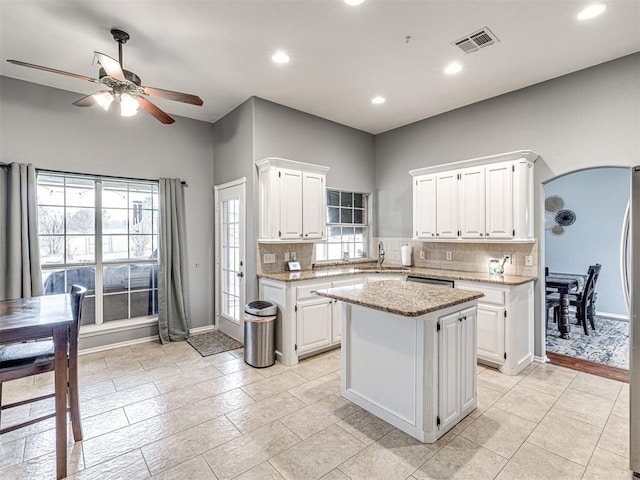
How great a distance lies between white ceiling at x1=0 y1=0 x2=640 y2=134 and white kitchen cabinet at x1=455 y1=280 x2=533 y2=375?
2342 mm

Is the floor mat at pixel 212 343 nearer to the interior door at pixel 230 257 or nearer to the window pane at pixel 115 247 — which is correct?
the interior door at pixel 230 257

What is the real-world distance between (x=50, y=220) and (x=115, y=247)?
74 cm

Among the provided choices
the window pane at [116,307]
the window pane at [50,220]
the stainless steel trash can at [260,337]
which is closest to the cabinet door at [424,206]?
the stainless steel trash can at [260,337]

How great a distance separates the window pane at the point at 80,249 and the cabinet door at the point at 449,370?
418 cm

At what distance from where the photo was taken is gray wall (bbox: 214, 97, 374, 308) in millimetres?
4125

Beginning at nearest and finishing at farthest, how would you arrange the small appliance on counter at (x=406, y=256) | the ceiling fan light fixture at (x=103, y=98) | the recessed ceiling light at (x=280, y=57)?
the ceiling fan light fixture at (x=103, y=98), the recessed ceiling light at (x=280, y=57), the small appliance on counter at (x=406, y=256)

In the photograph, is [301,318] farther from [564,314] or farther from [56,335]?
[564,314]

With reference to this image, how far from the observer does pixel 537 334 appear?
3719mm

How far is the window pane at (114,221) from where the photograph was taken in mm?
4188

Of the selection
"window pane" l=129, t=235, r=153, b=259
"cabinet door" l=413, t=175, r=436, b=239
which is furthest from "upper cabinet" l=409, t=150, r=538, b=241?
"window pane" l=129, t=235, r=153, b=259

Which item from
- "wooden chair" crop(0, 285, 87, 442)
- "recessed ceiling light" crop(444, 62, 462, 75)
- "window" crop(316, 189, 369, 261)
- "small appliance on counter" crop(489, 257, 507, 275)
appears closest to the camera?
"wooden chair" crop(0, 285, 87, 442)

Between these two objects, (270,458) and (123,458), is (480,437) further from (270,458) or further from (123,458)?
(123,458)

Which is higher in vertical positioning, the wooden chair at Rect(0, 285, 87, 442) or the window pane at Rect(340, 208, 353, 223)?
the window pane at Rect(340, 208, 353, 223)

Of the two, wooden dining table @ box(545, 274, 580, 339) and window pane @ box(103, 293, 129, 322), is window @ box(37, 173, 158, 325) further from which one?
wooden dining table @ box(545, 274, 580, 339)
